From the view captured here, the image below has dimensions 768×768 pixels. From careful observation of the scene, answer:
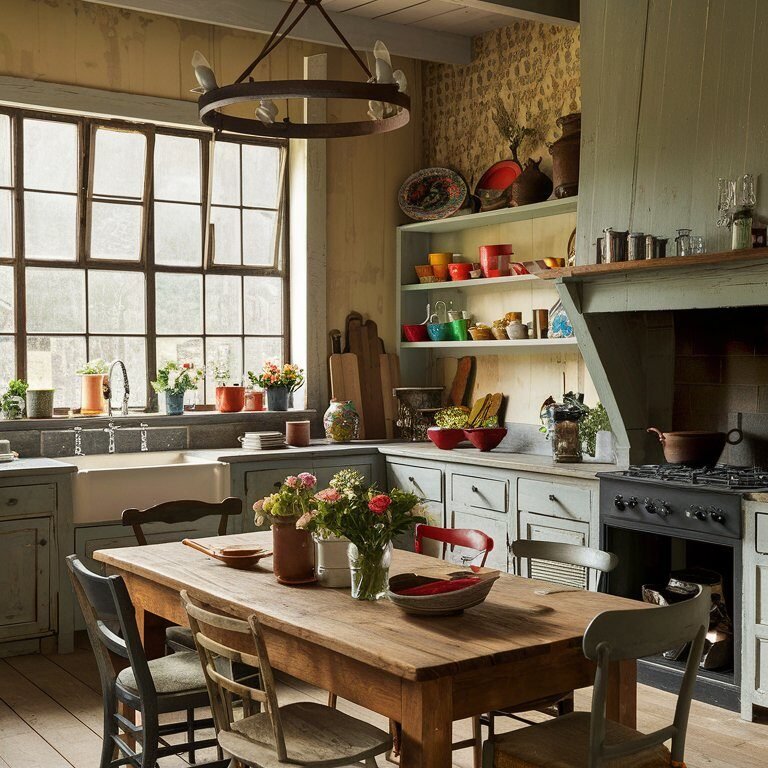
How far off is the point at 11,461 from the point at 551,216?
11.3 ft

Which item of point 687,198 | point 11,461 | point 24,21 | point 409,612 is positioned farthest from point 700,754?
point 24,21

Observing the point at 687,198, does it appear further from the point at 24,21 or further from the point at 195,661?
the point at 24,21

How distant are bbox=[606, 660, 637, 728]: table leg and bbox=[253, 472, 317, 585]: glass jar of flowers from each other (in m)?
0.99

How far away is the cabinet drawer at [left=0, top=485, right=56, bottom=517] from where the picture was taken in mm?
5129

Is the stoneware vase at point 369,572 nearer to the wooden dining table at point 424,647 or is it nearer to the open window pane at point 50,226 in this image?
the wooden dining table at point 424,647

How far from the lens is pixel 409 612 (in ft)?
9.53

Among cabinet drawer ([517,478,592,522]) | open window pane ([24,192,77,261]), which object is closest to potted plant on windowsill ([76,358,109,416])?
open window pane ([24,192,77,261])

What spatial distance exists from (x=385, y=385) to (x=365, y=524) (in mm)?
4118

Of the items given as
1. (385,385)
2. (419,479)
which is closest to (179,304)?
(385,385)

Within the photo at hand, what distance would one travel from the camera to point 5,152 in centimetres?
606

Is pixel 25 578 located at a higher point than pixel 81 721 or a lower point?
higher

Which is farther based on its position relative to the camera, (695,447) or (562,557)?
(695,447)

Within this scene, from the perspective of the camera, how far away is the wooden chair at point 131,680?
3.04 meters

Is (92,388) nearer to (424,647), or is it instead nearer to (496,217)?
(496,217)
